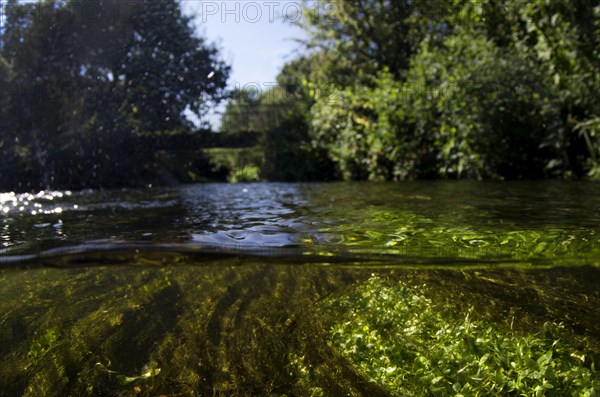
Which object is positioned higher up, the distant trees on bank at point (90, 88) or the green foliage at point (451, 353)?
the distant trees on bank at point (90, 88)

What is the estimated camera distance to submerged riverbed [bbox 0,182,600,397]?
3.25 m

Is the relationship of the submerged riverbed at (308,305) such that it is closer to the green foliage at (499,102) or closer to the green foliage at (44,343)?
the green foliage at (44,343)

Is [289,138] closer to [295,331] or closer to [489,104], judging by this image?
[489,104]

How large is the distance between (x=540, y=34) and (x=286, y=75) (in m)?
34.1

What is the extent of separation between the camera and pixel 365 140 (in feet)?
49.7

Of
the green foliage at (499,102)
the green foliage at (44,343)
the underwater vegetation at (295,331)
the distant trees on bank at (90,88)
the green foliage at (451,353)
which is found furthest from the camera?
the distant trees on bank at (90,88)

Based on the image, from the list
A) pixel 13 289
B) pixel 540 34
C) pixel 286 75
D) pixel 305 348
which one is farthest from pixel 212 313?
pixel 286 75

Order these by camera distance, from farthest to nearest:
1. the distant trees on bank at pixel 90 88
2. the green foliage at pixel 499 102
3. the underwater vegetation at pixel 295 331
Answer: the distant trees on bank at pixel 90 88, the green foliage at pixel 499 102, the underwater vegetation at pixel 295 331

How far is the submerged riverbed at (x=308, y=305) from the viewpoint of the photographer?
3254 millimetres

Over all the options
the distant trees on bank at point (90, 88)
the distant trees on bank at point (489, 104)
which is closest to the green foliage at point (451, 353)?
the distant trees on bank at point (489, 104)

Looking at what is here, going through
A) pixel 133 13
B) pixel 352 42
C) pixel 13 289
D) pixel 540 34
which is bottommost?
pixel 13 289

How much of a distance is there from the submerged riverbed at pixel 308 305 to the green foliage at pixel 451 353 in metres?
0.01

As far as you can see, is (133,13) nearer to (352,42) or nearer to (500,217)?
(352,42)

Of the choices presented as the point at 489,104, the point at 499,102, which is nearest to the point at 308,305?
the point at 489,104
